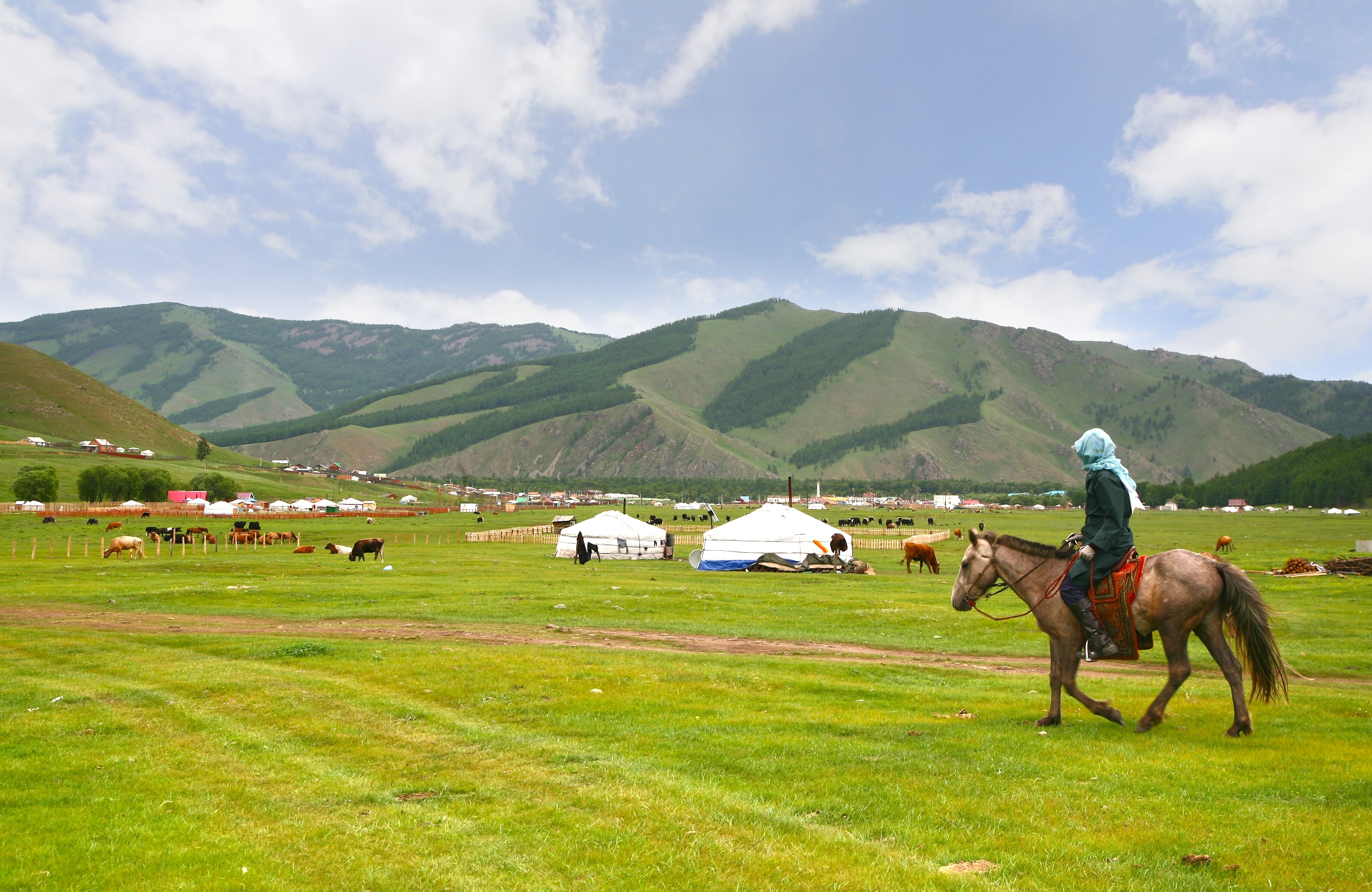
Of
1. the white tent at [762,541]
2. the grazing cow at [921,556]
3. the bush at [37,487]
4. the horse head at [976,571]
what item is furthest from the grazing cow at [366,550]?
the bush at [37,487]

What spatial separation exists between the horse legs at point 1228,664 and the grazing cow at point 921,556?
35.0m

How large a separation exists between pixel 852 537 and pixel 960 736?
209 ft

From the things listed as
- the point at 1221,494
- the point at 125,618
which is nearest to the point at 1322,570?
the point at 125,618

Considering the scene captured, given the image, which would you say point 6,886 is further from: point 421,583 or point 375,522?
point 375,522

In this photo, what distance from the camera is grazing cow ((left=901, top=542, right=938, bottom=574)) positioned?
45000 millimetres

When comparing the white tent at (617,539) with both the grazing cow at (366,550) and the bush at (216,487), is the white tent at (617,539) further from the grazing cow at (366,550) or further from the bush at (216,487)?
the bush at (216,487)

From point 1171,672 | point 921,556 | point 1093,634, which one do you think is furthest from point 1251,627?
point 921,556

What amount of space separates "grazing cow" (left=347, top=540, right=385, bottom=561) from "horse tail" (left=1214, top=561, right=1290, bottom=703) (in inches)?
1735

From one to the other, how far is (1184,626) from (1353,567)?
107 ft

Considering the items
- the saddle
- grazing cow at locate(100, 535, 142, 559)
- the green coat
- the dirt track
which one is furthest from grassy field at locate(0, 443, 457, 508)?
the saddle

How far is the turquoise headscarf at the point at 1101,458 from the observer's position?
34.8 feet

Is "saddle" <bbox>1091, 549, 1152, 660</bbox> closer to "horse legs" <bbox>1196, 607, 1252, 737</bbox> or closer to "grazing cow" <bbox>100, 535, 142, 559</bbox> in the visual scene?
"horse legs" <bbox>1196, 607, 1252, 737</bbox>

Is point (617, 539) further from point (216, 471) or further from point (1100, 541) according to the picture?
point (216, 471)

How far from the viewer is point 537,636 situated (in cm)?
1975
